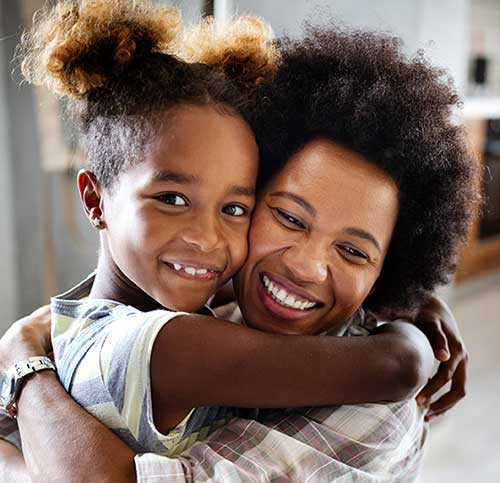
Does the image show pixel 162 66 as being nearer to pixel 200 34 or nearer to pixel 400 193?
pixel 200 34

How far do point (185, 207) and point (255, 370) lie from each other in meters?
0.26

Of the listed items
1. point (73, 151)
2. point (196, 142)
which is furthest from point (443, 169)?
point (73, 151)

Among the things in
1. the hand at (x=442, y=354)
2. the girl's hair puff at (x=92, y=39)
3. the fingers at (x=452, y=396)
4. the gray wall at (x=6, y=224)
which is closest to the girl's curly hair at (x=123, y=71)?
the girl's hair puff at (x=92, y=39)

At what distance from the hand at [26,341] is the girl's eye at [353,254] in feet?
1.65

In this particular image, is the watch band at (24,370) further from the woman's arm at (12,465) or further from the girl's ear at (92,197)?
the girl's ear at (92,197)

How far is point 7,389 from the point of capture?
108 centimetres

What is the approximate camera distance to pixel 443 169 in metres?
1.13

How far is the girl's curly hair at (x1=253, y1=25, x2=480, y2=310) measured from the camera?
1083mm

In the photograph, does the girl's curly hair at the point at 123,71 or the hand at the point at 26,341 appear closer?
the girl's curly hair at the point at 123,71

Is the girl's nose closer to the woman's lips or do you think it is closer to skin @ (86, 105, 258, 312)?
skin @ (86, 105, 258, 312)

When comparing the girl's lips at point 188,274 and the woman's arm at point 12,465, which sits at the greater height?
the girl's lips at point 188,274

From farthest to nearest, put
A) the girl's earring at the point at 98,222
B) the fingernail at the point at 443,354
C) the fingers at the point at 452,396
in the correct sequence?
the fingers at the point at 452,396
the fingernail at the point at 443,354
the girl's earring at the point at 98,222

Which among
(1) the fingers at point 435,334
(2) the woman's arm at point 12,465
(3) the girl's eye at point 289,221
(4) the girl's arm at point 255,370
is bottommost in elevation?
(2) the woman's arm at point 12,465

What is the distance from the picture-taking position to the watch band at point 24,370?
3.48 ft
